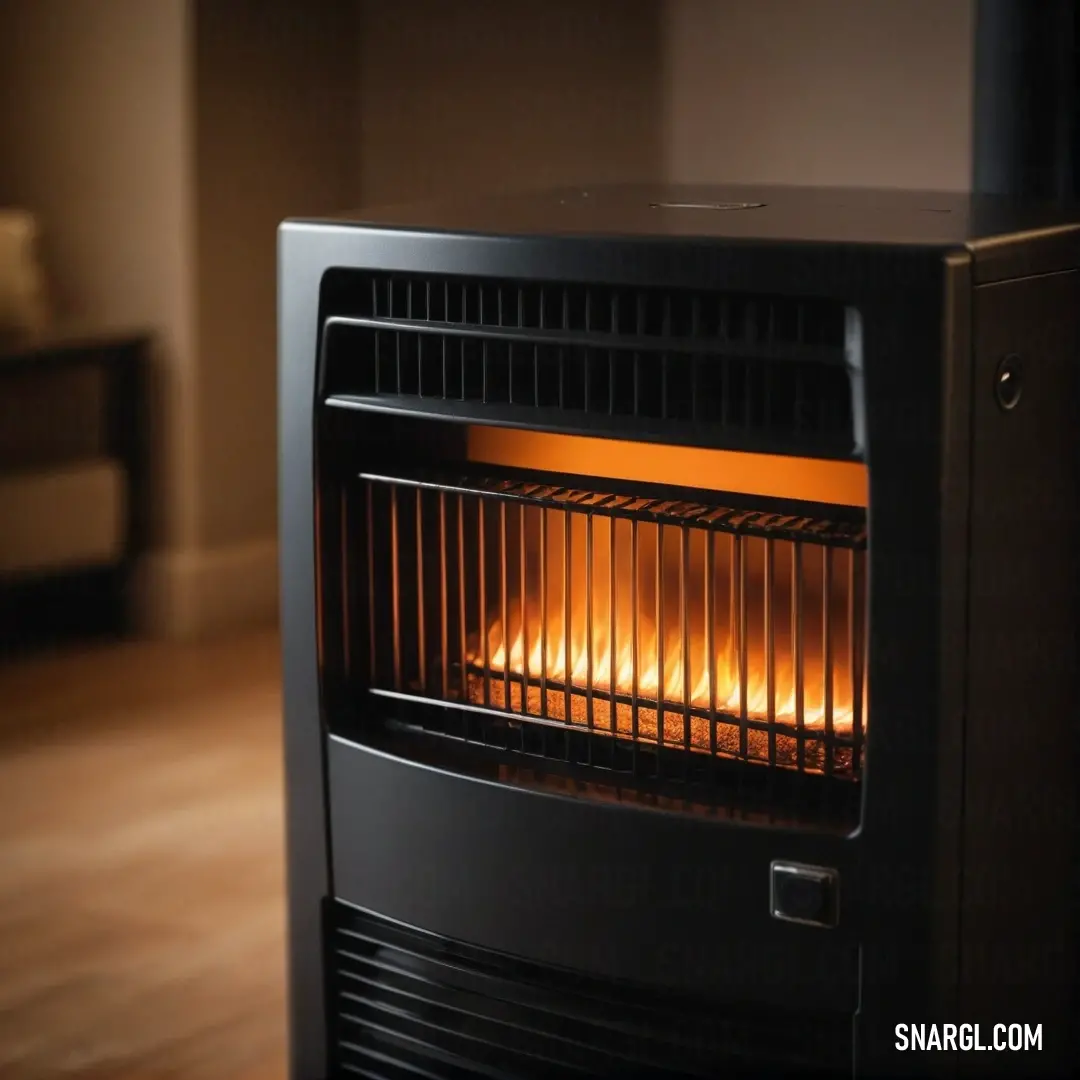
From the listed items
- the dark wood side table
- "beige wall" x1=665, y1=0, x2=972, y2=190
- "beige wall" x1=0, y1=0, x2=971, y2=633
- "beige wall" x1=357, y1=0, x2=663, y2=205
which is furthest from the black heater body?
the dark wood side table

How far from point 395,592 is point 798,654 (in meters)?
0.35

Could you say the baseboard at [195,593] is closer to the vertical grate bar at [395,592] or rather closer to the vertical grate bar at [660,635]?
the vertical grate bar at [395,592]

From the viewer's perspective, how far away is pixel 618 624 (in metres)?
1.37

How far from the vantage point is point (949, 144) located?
2.66 metres

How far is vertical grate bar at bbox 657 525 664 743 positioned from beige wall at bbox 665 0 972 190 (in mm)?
1482

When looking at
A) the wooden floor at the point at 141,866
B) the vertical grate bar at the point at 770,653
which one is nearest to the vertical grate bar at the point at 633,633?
the vertical grate bar at the point at 770,653

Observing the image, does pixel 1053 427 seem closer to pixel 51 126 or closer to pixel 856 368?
pixel 856 368

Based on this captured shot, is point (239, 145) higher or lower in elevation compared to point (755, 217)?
higher

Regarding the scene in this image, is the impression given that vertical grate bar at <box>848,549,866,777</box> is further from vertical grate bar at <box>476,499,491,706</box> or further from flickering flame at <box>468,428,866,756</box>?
vertical grate bar at <box>476,499,491,706</box>

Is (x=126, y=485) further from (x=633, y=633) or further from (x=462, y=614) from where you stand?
(x=633, y=633)

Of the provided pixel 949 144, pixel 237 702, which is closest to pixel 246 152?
pixel 237 702

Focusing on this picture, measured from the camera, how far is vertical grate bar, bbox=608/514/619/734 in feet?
4.39

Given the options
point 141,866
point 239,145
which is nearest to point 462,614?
point 141,866

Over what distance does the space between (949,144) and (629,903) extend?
1.68 meters
